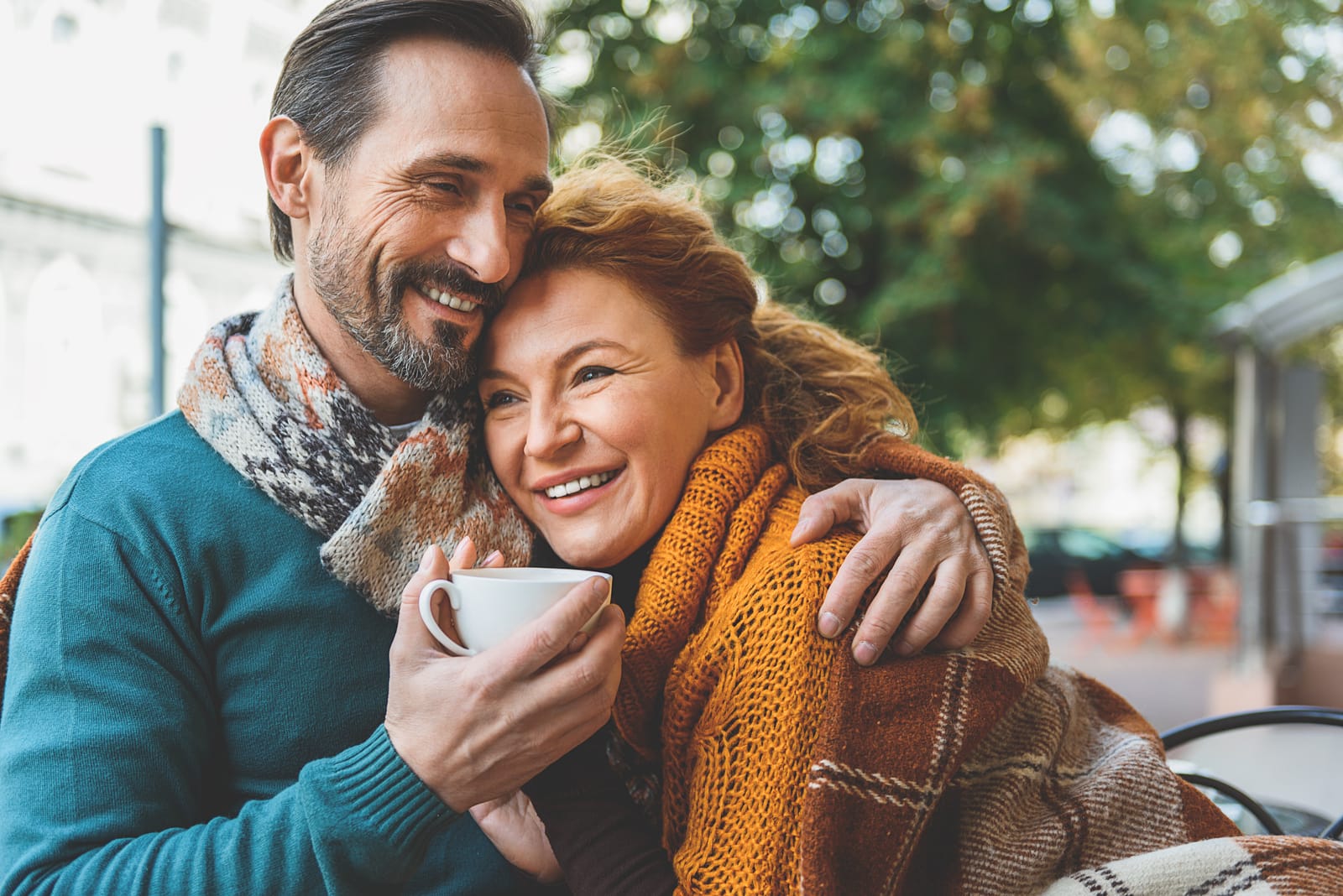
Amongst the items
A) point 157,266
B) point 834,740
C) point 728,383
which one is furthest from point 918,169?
point 834,740

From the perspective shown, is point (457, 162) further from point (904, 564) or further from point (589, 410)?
point (904, 564)

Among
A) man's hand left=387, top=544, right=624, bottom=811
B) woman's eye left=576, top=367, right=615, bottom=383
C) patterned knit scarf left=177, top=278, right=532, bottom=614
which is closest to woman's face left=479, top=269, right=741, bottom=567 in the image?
woman's eye left=576, top=367, right=615, bottom=383

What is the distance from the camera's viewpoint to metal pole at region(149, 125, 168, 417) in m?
3.49

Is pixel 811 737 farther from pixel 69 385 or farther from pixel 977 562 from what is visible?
pixel 69 385

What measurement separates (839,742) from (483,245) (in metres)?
1.02

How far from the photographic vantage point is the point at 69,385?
507 cm

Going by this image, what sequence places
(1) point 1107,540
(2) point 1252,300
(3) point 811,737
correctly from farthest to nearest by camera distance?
1. (1) point 1107,540
2. (2) point 1252,300
3. (3) point 811,737

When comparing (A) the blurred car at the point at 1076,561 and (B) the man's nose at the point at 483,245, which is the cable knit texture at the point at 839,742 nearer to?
(B) the man's nose at the point at 483,245

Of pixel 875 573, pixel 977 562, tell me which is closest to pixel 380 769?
pixel 875 573

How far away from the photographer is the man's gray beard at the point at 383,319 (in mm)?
1924

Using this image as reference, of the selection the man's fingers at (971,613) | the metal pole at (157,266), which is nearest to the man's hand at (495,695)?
the man's fingers at (971,613)

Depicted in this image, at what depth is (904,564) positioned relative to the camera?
176 centimetres

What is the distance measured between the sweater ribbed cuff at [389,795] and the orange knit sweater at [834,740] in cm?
38

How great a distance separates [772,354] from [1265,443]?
286 inches
